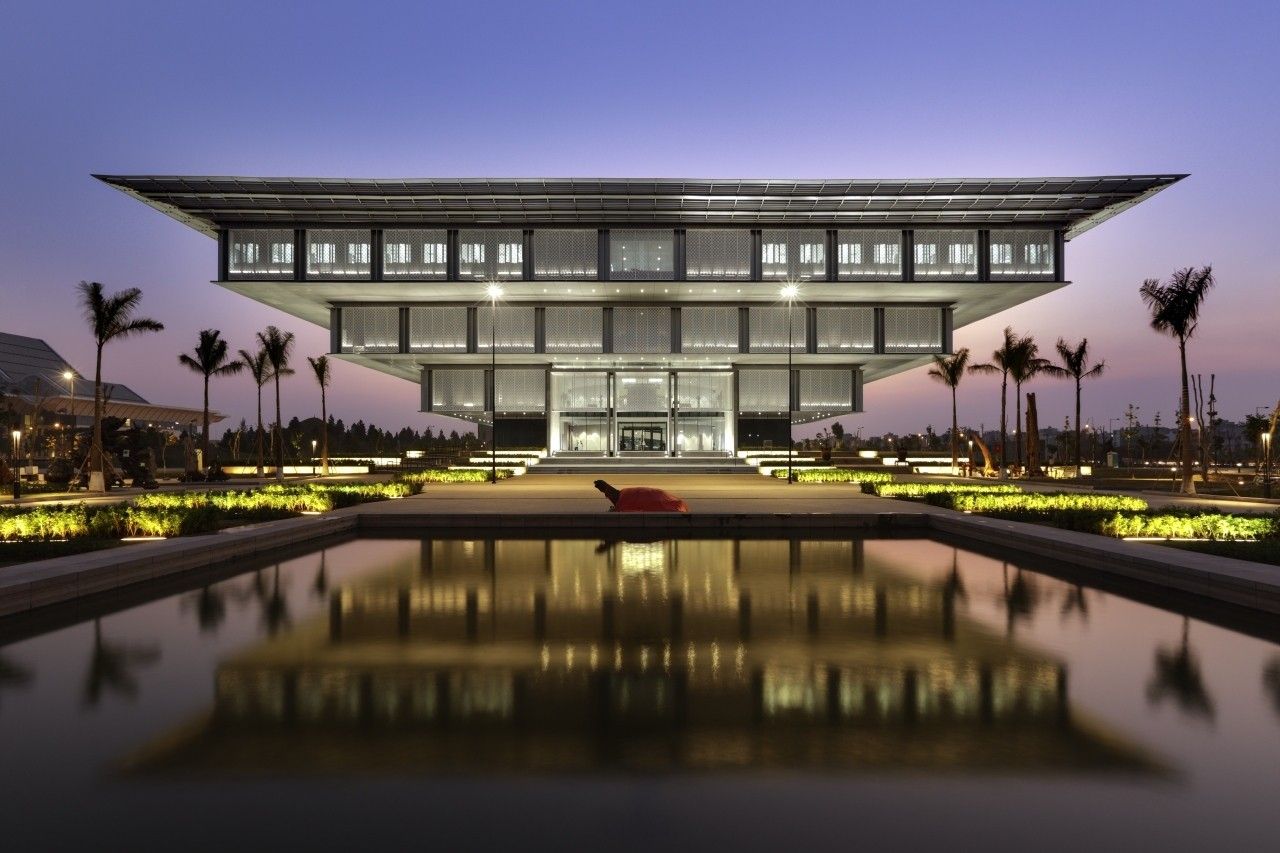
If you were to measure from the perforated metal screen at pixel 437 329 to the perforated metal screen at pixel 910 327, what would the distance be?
29541mm

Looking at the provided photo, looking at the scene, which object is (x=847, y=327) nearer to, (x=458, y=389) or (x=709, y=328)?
(x=709, y=328)

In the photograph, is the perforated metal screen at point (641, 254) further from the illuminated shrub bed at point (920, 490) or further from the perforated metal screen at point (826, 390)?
the illuminated shrub bed at point (920, 490)

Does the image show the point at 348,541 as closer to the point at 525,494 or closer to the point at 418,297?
the point at 525,494

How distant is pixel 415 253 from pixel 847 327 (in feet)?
95.8

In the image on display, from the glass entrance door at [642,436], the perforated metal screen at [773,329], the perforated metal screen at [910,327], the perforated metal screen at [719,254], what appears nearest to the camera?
the perforated metal screen at [719,254]

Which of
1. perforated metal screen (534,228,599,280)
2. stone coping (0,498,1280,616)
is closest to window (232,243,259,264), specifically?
perforated metal screen (534,228,599,280)

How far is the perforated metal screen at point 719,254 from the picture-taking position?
43.8m

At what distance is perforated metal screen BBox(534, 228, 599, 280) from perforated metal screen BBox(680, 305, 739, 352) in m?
8.11

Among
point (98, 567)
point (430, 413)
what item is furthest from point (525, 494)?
point (430, 413)

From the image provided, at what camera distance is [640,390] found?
5450 centimetres

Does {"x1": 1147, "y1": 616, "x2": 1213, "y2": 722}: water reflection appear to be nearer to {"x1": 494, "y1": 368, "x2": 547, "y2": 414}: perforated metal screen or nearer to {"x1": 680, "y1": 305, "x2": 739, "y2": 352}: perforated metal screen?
{"x1": 680, "y1": 305, "x2": 739, "y2": 352}: perforated metal screen

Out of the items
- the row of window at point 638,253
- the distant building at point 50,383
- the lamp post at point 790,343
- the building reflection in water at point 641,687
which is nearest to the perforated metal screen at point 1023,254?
the row of window at point 638,253

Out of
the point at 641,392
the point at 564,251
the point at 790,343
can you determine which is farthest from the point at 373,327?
the point at 790,343

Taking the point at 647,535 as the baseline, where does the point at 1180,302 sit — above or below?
above
